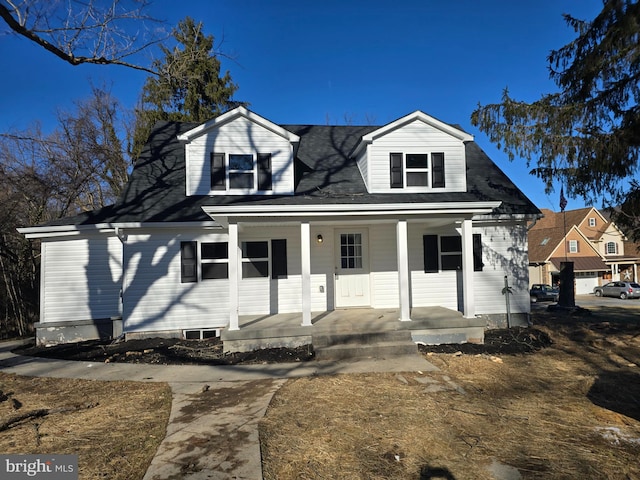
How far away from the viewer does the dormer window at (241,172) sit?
381 inches

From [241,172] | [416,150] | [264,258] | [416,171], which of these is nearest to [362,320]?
[264,258]

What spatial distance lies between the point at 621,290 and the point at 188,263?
3641 centimetres

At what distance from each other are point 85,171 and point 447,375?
17515mm

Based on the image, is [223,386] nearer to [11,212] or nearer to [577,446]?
[577,446]

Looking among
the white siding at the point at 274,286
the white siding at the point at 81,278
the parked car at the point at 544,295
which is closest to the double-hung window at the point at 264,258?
the white siding at the point at 274,286

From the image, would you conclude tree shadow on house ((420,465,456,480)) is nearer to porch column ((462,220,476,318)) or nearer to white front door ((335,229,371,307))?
porch column ((462,220,476,318))

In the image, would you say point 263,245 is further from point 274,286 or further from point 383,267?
point 383,267

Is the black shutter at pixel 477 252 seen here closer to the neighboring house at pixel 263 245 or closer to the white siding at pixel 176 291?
the neighboring house at pixel 263 245

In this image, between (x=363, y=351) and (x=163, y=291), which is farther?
(x=163, y=291)

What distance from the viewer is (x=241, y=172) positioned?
970 centimetres

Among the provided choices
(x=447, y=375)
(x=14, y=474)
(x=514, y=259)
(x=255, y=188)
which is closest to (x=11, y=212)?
(x=255, y=188)

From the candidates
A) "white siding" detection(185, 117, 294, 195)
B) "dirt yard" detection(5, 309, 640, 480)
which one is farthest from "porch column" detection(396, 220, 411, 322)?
"white siding" detection(185, 117, 294, 195)

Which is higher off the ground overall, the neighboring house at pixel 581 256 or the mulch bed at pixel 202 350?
the neighboring house at pixel 581 256

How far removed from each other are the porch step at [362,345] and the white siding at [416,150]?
13.1ft
